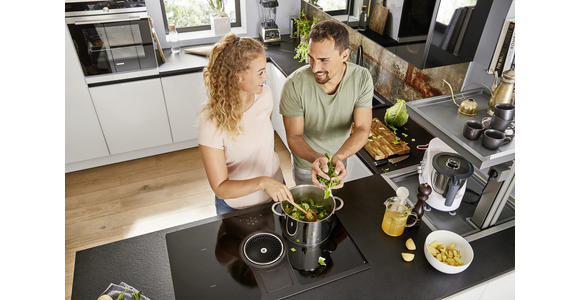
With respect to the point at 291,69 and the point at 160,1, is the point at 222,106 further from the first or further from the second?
the point at 160,1

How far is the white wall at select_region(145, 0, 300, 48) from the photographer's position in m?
3.18

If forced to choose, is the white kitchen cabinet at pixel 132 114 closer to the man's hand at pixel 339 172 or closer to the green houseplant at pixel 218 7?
the green houseplant at pixel 218 7

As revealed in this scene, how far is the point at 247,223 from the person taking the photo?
4.53ft

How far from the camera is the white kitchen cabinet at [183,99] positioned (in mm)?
2982

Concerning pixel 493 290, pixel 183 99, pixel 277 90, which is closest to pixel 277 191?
pixel 493 290

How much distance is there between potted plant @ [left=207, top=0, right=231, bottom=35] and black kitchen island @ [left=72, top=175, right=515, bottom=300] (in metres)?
2.35

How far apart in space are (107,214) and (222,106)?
1971 millimetres

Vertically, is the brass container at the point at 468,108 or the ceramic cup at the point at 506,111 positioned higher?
the ceramic cup at the point at 506,111

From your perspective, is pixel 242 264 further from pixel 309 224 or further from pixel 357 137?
pixel 357 137

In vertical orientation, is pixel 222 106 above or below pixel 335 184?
above

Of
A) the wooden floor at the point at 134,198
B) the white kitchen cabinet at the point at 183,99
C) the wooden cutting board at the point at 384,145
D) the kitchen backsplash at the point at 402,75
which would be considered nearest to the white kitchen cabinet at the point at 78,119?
the wooden floor at the point at 134,198

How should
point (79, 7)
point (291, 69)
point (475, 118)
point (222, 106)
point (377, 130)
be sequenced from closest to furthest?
1. point (475, 118)
2. point (222, 106)
3. point (377, 130)
4. point (79, 7)
5. point (291, 69)

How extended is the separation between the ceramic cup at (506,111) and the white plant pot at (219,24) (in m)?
2.72
